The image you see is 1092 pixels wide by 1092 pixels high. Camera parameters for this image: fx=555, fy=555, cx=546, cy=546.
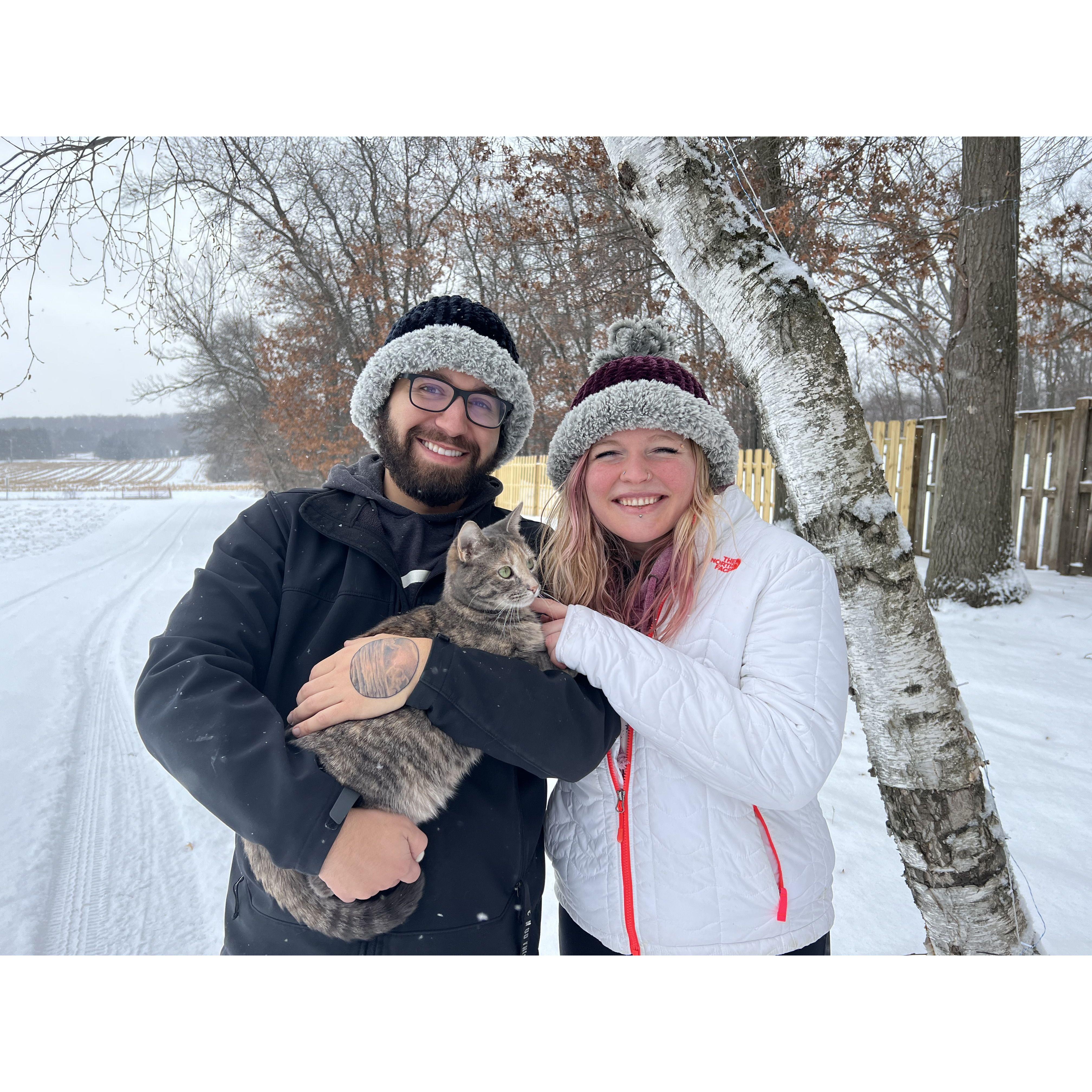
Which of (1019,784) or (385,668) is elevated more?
(385,668)

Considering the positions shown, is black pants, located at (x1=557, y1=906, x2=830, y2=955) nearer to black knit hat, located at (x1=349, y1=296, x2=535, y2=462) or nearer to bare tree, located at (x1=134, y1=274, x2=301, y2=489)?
black knit hat, located at (x1=349, y1=296, x2=535, y2=462)

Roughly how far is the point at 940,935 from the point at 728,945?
129cm

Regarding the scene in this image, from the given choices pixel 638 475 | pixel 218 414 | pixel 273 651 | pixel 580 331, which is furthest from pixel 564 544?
pixel 218 414

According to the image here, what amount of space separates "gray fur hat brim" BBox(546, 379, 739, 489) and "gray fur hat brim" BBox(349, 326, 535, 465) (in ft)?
1.17

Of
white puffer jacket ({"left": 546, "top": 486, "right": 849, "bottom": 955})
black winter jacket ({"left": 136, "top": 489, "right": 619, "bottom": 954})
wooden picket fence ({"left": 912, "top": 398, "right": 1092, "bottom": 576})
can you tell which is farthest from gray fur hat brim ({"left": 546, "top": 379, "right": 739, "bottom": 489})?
wooden picket fence ({"left": 912, "top": 398, "right": 1092, "bottom": 576})

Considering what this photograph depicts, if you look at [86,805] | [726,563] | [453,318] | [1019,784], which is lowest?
[86,805]

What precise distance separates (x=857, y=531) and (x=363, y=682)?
1.80 metres

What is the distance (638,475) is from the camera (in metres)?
1.84

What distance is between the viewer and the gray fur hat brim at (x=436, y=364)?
6.86 feet

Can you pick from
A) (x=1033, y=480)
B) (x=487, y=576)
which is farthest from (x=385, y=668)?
(x=1033, y=480)

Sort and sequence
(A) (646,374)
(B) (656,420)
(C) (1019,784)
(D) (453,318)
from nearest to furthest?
(B) (656,420)
(A) (646,374)
(D) (453,318)
(C) (1019,784)

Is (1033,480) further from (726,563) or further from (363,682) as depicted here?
(363,682)

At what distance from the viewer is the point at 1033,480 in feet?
26.2

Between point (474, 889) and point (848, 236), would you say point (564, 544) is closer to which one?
point (474, 889)
